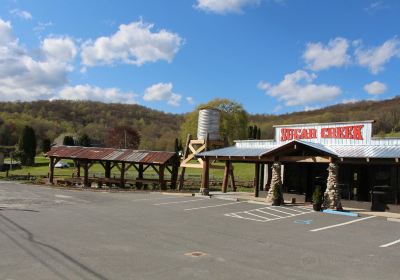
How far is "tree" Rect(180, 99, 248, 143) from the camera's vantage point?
72812 millimetres

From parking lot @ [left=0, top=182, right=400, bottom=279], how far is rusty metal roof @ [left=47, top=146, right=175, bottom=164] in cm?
1311

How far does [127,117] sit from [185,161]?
149523 mm

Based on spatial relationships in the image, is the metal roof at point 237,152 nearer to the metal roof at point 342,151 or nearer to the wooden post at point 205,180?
the metal roof at point 342,151

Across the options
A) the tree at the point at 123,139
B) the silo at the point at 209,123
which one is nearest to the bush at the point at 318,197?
the silo at the point at 209,123

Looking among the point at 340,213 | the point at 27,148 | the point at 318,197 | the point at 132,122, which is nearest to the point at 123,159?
the point at 318,197

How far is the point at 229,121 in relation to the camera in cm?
7344

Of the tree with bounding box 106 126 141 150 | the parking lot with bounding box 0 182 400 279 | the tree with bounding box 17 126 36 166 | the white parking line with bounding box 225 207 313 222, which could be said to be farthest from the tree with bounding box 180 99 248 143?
the parking lot with bounding box 0 182 400 279

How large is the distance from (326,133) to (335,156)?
3.71 meters

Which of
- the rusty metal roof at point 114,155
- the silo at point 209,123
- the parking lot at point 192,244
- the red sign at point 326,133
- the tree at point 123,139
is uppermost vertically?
the tree at point 123,139

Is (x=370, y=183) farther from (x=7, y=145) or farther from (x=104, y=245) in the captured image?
(x=7, y=145)

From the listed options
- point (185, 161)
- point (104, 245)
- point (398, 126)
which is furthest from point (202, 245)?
point (398, 126)

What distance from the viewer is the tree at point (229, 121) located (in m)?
72.8

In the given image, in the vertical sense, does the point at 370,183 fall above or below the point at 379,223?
above

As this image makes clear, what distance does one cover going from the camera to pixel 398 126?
8894 cm
